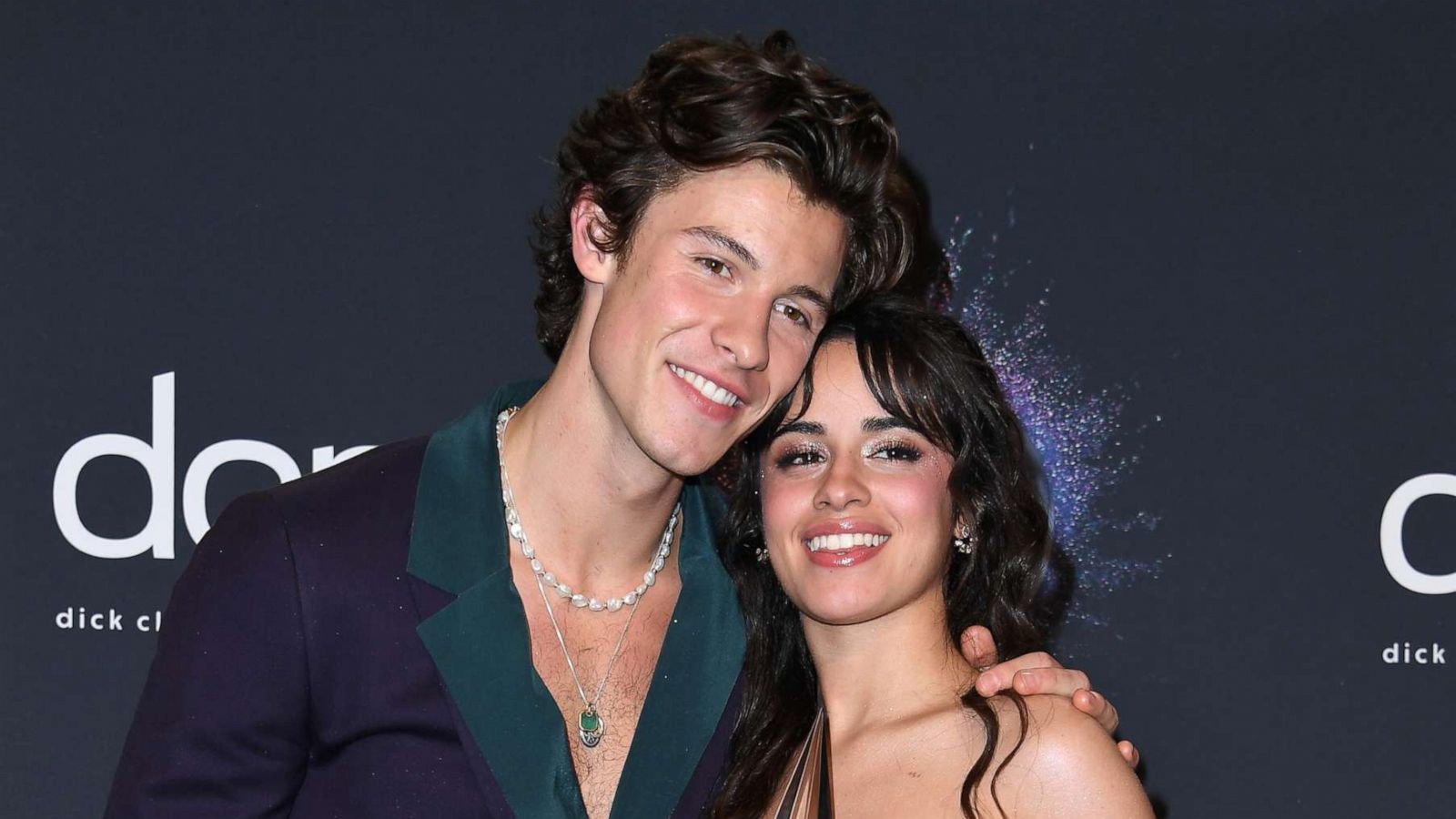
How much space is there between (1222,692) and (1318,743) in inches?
7.3

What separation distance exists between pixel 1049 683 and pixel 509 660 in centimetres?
71

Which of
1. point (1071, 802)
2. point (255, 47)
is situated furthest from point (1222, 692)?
point (255, 47)

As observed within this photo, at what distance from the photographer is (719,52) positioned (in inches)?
73.9

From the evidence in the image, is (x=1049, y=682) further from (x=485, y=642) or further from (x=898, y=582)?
(x=485, y=642)

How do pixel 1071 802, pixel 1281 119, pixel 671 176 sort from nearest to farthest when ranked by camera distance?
pixel 1071 802 < pixel 671 176 < pixel 1281 119

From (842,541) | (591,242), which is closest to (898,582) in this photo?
(842,541)

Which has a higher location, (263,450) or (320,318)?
(320,318)

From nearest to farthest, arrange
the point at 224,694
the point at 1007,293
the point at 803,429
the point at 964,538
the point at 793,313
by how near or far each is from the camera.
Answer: the point at 224,694
the point at 793,313
the point at 803,429
the point at 964,538
the point at 1007,293

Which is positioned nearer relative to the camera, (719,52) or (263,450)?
(719,52)

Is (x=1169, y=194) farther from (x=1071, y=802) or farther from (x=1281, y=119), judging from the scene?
(x=1071, y=802)

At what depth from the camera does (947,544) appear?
2027 mm

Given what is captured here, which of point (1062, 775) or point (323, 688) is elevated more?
point (323, 688)

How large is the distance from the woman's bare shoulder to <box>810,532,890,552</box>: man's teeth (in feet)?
1.02

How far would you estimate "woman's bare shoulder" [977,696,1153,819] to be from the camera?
1.72 meters
